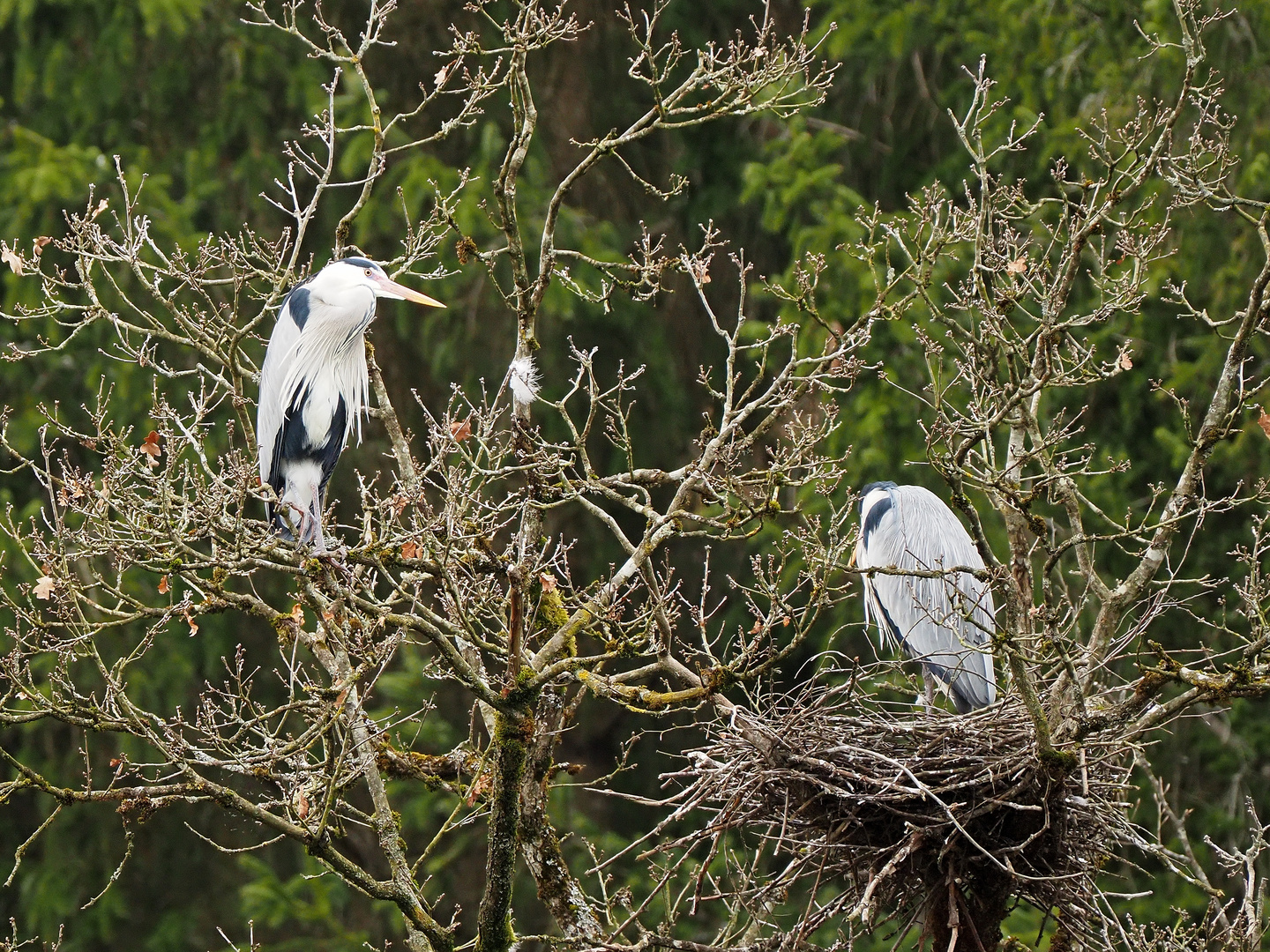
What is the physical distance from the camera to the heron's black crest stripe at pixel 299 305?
197 inches

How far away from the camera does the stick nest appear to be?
12.2 feet

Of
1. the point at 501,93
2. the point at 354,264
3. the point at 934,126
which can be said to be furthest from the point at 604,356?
the point at 354,264

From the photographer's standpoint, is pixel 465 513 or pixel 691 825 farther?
pixel 691 825

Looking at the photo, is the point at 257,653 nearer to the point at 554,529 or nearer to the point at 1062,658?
the point at 554,529

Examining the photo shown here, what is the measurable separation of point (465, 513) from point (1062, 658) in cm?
142

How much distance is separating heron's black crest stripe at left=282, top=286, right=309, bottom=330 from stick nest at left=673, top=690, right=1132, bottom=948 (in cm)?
195

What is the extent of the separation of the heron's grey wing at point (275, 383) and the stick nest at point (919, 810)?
1.92 m

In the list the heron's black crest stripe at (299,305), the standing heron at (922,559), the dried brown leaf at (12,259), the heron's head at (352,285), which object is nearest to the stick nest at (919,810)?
the standing heron at (922,559)

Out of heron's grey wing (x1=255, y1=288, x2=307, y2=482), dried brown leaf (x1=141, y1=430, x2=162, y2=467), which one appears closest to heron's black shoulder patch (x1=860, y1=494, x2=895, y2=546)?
heron's grey wing (x1=255, y1=288, x2=307, y2=482)

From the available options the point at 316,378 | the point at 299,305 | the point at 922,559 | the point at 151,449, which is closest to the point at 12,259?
the point at 151,449

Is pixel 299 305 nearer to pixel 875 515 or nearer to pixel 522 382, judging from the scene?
pixel 522 382

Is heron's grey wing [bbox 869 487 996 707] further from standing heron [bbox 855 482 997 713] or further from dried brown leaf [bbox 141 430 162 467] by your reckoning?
dried brown leaf [bbox 141 430 162 467]

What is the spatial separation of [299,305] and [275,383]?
287 mm

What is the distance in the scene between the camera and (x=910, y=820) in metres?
3.85
